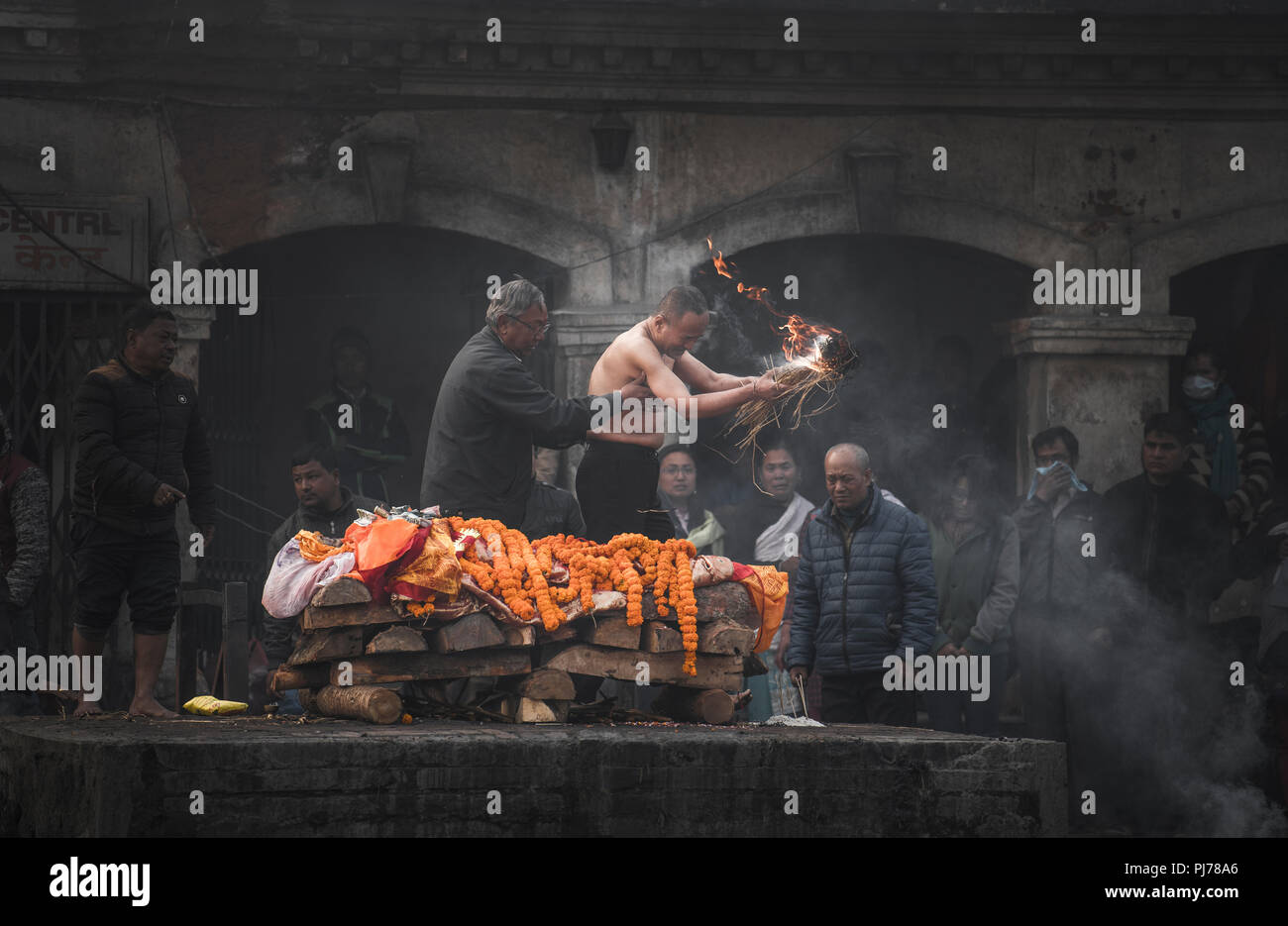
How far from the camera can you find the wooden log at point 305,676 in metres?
8.07

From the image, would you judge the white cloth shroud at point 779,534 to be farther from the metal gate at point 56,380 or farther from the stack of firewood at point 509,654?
the metal gate at point 56,380

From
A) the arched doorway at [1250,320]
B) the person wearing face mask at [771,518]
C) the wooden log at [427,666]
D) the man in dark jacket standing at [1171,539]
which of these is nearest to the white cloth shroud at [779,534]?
the person wearing face mask at [771,518]

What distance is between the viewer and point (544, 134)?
491 inches

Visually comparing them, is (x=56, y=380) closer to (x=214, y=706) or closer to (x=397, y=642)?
(x=214, y=706)

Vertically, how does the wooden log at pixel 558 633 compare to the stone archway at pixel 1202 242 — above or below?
below

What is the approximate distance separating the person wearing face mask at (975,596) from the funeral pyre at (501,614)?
2719 mm

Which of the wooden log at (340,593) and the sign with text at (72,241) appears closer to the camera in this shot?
the wooden log at (340,593)

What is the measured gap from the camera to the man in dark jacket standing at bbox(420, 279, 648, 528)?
8484 mm

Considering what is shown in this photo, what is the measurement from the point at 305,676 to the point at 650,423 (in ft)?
6.64

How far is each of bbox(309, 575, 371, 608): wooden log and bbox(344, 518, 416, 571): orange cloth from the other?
80 mm

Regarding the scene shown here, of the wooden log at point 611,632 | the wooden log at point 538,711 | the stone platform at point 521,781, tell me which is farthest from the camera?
the wooden log at point 611,632

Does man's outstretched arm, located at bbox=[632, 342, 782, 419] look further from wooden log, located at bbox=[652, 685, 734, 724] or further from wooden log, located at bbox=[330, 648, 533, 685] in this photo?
wooden log, located at bbox=[330, 648, 533, 685]

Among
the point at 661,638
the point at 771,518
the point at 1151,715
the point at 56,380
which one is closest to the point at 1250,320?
the point at 1151,715

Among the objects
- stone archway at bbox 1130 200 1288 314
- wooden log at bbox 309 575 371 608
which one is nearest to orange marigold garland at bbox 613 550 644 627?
wooden log at bbox 309 575 371 608
